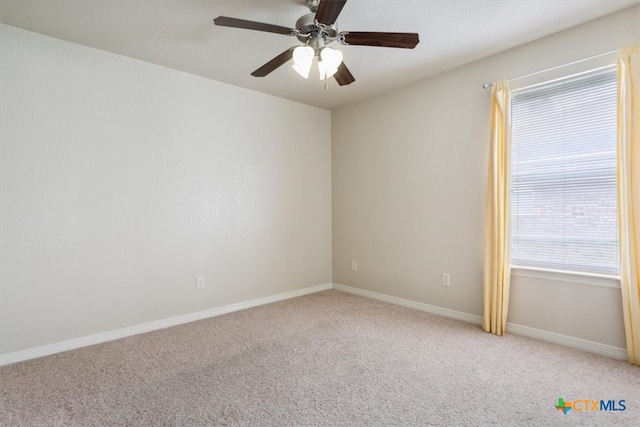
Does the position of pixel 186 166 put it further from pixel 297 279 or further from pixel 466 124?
pixel 466 124

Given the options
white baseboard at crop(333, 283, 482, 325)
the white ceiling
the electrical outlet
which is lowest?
white baseboard at crop(333, 283, 482, 325)

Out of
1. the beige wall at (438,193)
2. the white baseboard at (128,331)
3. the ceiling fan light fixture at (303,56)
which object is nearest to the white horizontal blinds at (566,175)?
the beige wall at (438,193)

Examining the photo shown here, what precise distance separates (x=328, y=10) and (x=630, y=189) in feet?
7.60

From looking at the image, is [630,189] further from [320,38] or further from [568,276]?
[320,38]

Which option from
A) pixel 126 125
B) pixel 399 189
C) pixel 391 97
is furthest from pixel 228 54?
pixel 399 189

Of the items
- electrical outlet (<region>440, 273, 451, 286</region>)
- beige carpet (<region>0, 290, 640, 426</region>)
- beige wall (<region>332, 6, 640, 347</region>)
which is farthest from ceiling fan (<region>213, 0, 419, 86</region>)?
electrical outlet (<region>440, 273, 451, 286</region>)

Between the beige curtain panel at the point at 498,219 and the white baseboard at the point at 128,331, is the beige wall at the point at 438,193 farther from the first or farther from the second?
the white baseboard at the point at 128,331

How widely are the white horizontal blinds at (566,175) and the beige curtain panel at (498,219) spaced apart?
121 mm

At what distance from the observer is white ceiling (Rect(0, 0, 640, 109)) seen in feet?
7.39

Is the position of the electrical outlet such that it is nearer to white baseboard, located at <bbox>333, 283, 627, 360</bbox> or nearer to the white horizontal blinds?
white baseboard, located at <bbox>333, 283, 627, 360</bbox>

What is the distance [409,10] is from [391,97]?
5.23ft

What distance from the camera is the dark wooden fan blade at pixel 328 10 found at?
5.53 feet

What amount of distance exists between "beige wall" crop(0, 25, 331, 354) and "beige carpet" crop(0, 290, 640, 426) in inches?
18.1

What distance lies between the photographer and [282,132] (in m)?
4.14
